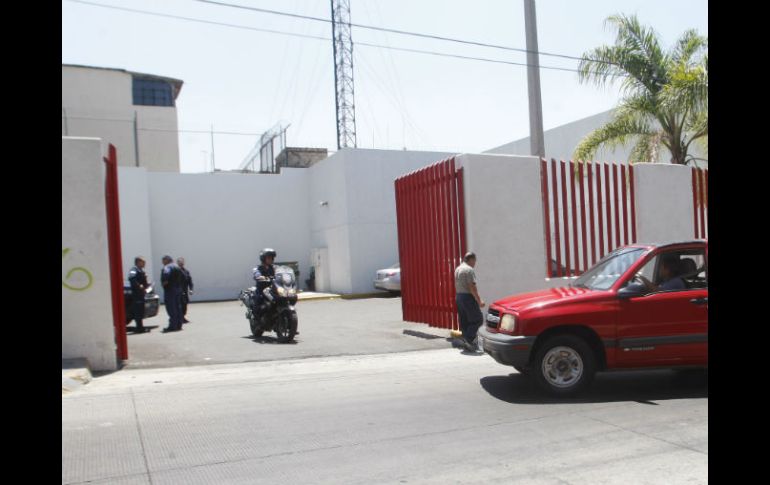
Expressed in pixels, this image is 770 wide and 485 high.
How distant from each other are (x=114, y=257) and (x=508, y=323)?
618 centimetres

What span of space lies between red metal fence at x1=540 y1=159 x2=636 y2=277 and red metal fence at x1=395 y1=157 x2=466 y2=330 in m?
2.02

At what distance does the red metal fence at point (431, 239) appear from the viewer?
1287 centimetres

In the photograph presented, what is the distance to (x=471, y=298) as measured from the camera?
11227 mm

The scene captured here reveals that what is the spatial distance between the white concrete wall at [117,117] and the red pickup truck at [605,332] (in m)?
32.7

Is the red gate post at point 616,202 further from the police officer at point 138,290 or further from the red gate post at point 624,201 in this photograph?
the police officer at point 138,290

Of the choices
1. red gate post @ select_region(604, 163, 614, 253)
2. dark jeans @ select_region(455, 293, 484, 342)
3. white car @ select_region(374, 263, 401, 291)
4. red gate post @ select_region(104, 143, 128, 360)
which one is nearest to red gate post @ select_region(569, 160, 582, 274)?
red gate post @ select_region(604, 163, 614, 253)

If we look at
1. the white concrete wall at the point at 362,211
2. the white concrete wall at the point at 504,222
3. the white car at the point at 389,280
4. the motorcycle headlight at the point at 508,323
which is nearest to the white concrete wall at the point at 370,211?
the white concrete wall at the point at 362,211

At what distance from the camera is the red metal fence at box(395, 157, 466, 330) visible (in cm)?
1287

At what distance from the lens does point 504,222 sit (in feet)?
43.0

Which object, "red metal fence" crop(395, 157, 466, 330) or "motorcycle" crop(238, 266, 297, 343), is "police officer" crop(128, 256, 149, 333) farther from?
"red metal fence" crop(395, 157, 466, 330)

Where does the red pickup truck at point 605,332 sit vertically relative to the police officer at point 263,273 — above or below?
below
